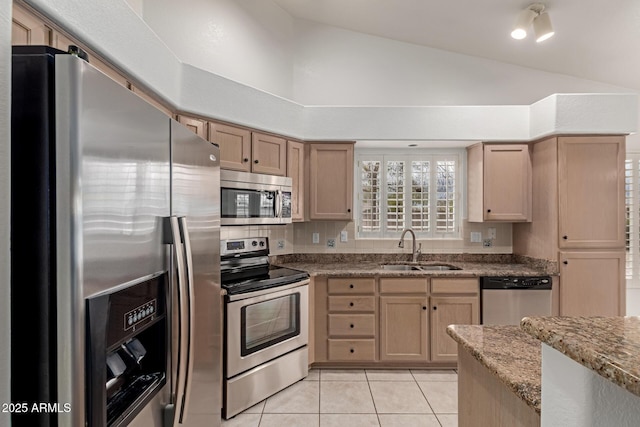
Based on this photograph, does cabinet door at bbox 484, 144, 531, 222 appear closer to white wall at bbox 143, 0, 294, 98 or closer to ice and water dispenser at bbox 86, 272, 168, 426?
white wall at bbox 143, 0, 294, 98

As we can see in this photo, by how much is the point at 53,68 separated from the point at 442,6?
10.7ft

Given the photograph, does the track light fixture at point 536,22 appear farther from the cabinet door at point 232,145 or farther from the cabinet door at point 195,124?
the cabinet door at point 195,124

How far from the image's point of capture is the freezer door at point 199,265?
3.77 ft

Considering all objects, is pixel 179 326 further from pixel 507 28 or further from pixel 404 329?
pixel 507 28

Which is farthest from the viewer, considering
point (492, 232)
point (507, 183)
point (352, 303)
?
point (492, 232)

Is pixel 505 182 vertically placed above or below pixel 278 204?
above

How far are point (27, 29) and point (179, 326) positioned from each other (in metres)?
1.21

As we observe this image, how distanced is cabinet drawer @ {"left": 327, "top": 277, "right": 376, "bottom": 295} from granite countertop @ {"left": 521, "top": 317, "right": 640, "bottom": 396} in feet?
7.82

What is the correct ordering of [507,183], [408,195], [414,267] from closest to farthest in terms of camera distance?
[507,183], [414,267], [408,195]

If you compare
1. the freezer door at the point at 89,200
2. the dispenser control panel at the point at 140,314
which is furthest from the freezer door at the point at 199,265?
the freezer door at the point at 89,200

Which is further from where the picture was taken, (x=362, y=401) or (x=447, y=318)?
(x=447, y=318)

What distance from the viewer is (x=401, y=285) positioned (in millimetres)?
3021

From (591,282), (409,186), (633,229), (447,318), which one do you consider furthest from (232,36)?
(633,229)

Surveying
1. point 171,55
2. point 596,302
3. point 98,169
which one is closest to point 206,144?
point 98,169
